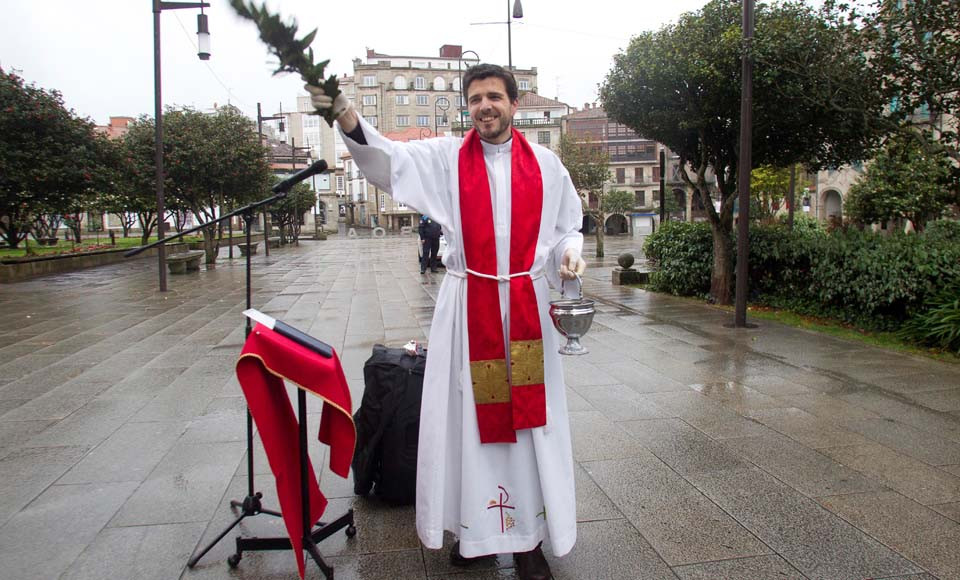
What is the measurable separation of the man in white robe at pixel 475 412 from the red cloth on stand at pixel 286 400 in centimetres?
33

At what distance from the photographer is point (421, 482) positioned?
2672 millimetres

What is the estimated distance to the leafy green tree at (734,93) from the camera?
327 inches

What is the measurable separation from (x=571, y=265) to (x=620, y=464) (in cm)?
167

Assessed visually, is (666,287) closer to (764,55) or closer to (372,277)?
(764,55)

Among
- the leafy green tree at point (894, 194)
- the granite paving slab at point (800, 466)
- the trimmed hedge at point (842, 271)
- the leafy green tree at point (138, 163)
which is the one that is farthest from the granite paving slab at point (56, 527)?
the leafy green tree at point (138, 163)

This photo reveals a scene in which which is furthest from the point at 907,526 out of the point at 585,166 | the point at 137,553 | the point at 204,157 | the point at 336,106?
the point at 585,166

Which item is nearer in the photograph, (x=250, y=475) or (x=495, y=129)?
(x=495, y=129)

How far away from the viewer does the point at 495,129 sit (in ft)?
8.56

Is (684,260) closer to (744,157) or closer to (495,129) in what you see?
(744,157)

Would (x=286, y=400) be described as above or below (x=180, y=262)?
below

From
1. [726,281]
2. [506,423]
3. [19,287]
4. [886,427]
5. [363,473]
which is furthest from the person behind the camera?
[19,287]

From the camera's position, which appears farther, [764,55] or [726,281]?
[726,281]

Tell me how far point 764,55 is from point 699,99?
1622 mm

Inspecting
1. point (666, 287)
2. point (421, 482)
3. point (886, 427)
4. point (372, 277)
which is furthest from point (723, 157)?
point (421, 482)
